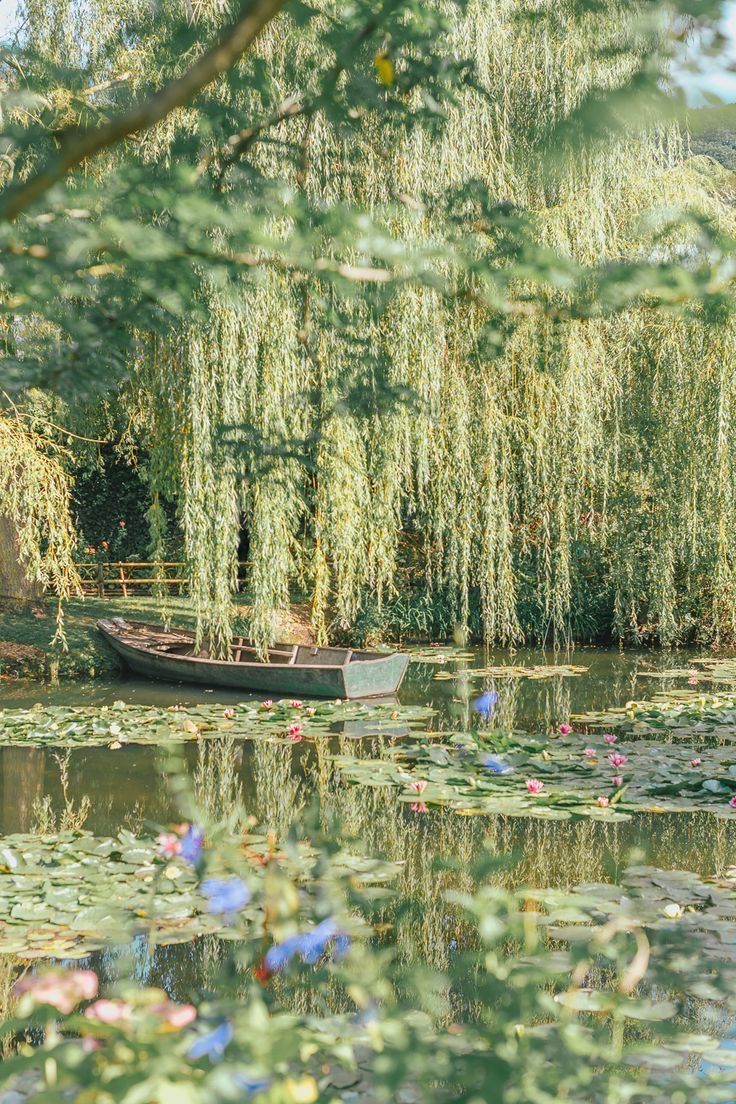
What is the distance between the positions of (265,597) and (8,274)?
712cm

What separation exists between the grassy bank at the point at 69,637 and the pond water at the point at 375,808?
116 cm

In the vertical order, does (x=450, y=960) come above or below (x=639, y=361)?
below

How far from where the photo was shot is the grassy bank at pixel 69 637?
1138 cm

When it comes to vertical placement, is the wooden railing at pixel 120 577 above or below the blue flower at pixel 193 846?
above

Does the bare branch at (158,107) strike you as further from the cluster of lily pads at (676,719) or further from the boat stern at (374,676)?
the boat stern at (374,676)

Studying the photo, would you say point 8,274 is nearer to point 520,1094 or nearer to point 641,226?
point 641,226

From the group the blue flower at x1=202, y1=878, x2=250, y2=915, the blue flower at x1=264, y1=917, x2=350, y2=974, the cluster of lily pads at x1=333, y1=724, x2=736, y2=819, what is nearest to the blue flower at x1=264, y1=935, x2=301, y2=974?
the blue flower at x1=264, y1=917, x2=350, y2=974

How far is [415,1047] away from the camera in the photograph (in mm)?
1590

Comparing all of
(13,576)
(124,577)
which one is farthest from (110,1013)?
(124,577)

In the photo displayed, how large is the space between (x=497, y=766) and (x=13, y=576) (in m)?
8.86

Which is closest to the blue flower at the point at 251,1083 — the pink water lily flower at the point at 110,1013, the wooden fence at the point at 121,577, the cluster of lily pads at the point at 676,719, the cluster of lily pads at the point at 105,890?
the pink water lily flower at the point at 110,1013

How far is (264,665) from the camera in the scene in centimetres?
965

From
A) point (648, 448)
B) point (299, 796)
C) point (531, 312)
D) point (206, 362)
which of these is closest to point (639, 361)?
point (648, 448)

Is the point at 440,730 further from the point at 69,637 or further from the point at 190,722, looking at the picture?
the point at 69,637
